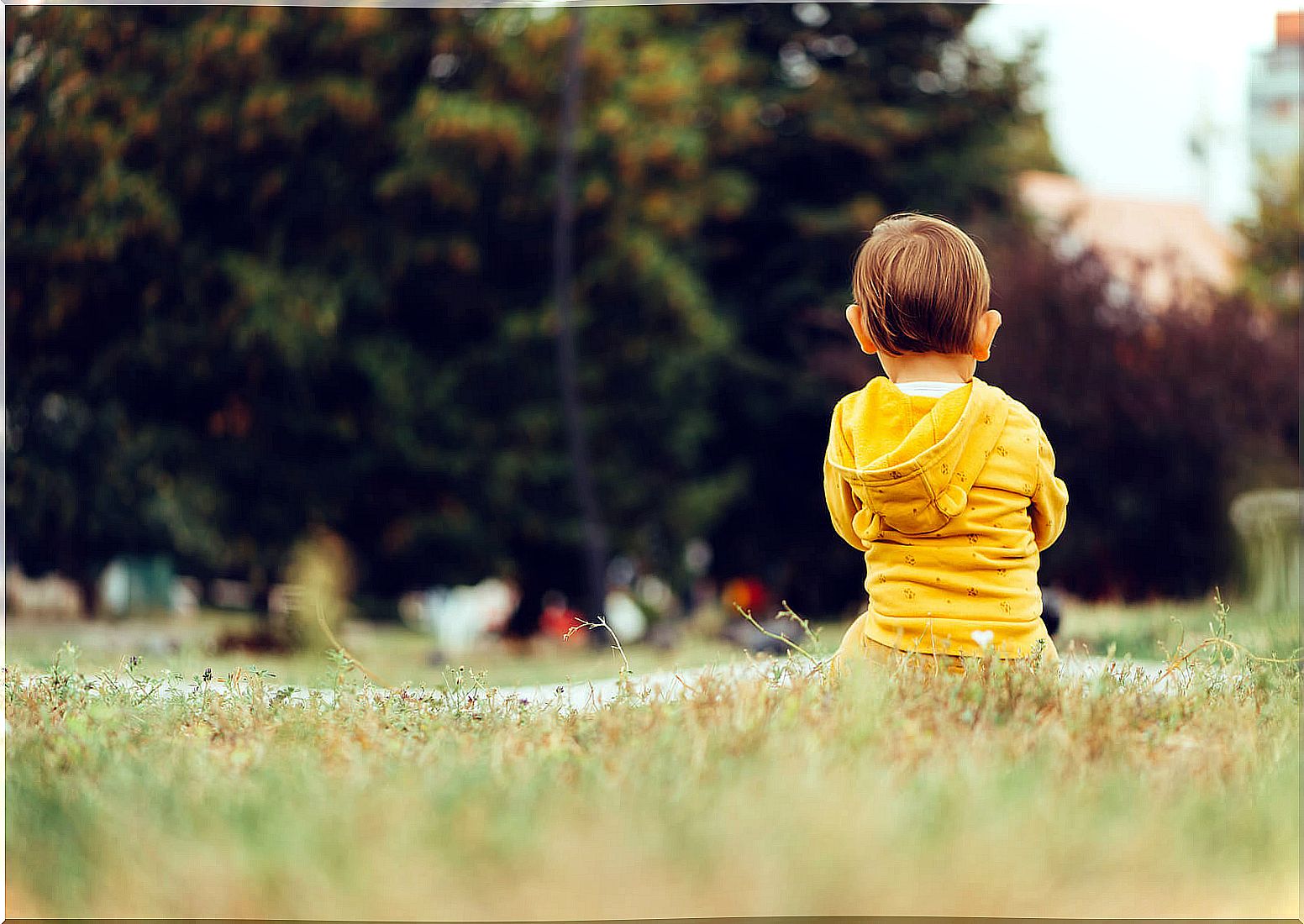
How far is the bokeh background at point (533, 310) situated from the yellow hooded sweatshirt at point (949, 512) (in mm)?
5239

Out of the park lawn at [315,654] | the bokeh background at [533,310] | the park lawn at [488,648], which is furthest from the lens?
the bokeh background at [533,310]

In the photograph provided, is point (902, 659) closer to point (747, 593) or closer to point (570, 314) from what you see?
point (570, 314)

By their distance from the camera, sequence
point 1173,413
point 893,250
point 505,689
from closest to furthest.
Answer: point 893,250 < point 505,689 < point 1173,413

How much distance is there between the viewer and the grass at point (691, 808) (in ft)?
6.18

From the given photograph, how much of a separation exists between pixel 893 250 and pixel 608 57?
8721mm

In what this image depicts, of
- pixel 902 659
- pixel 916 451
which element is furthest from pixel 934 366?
pixel 902 659

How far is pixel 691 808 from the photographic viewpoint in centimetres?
202

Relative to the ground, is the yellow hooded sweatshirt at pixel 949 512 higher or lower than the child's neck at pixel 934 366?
lower

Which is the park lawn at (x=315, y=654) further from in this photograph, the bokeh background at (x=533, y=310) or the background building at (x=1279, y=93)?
the background building at (x=1279, y=93)

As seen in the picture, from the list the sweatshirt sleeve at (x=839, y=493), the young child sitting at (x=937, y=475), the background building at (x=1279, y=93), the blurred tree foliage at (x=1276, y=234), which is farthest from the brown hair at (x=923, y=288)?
the blurred tree foliage at (x=1276, y=234)

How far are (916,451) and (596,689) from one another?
1.03 meters

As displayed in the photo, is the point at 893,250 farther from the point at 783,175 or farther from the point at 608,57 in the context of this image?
the point at 783,175

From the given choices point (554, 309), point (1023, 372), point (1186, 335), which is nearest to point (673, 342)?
point (554, 309)

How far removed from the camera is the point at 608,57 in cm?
1113
